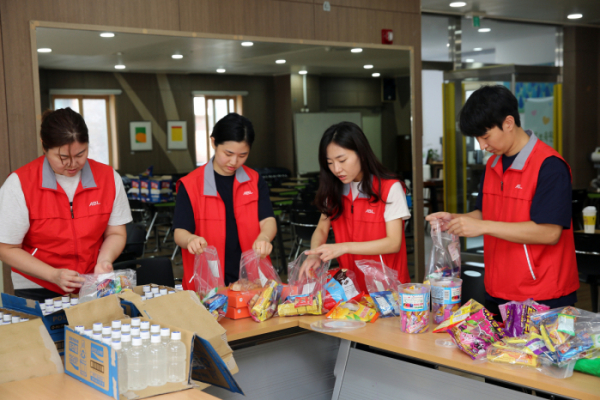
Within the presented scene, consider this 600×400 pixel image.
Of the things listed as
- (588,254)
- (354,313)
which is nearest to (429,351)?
(354,313)

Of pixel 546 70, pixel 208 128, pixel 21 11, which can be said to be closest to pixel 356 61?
pixel 208 128

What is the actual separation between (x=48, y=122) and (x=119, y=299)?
2.57ft

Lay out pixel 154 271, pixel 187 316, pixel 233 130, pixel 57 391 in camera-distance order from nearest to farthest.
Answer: pixel 57 391 < pixel 187 316 < pixel 233 130 < pixel 154 271

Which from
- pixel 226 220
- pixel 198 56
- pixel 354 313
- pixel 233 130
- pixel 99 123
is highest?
pixel 198 56

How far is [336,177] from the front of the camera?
2748 mm

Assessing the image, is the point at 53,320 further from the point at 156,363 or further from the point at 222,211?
the point at 222,211

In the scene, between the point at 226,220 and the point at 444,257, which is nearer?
the point at 444,257

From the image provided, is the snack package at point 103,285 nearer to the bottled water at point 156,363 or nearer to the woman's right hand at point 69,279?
the woman's right hand at point 69,279

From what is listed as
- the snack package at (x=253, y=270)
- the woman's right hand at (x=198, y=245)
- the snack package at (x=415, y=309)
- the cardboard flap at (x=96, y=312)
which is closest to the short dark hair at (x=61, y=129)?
the woman's right hand at (x=198, y=245)

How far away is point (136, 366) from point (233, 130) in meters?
1.28

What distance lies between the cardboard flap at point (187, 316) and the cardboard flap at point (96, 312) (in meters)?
0.09

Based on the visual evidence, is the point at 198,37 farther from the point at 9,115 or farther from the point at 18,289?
the point at 18,289

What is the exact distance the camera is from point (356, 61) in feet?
15.6

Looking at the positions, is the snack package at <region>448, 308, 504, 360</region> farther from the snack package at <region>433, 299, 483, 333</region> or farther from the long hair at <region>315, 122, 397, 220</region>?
the long hair at <region>315, 122, 397, 220</region>
